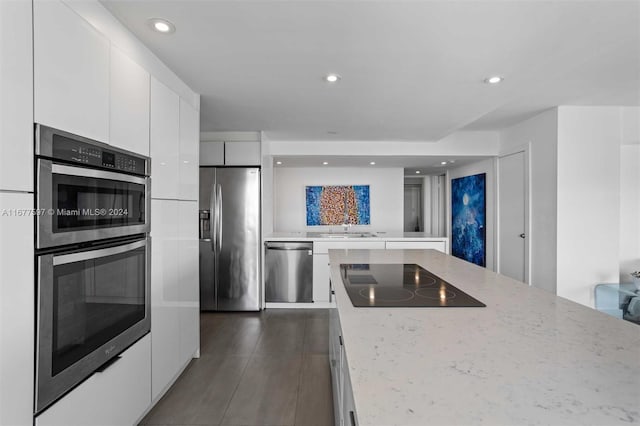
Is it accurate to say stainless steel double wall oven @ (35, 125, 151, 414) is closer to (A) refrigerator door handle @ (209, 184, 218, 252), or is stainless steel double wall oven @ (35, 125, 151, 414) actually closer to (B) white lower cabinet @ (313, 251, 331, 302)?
(A) refrigerator door handle @ (209, 184, 218, 252)

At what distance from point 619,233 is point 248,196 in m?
4.15

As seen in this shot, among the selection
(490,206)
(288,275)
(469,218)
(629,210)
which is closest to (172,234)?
(288,275)

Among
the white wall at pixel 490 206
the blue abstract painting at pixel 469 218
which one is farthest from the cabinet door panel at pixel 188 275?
the blue abstract painting at pixel 469 218

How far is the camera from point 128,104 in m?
1.71

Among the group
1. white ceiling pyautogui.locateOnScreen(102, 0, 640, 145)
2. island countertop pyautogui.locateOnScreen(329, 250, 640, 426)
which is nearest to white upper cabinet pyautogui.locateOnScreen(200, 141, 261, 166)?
white ceiling pyautogui.locateOnScreen(102, 0, 640, 145)

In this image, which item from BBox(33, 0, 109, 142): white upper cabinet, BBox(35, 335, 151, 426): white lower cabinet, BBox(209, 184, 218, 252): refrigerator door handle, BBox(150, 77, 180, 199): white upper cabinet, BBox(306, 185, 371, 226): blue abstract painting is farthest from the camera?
BBox(306, 185, 371, 226): blue abstract painting

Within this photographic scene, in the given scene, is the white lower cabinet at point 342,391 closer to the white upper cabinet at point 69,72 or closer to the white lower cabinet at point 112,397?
the white lower cabinet at point 112,397

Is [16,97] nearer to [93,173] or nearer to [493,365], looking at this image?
[93,173]

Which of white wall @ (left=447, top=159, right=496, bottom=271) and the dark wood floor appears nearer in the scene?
the dark wood floor

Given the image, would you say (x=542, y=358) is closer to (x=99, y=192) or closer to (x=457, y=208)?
(x=99, y=192)

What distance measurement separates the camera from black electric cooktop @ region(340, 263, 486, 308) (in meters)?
1.37

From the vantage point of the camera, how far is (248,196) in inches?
158

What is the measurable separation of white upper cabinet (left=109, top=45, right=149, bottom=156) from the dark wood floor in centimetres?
162

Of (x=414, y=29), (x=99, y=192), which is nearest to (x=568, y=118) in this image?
(x=414, y=29)
